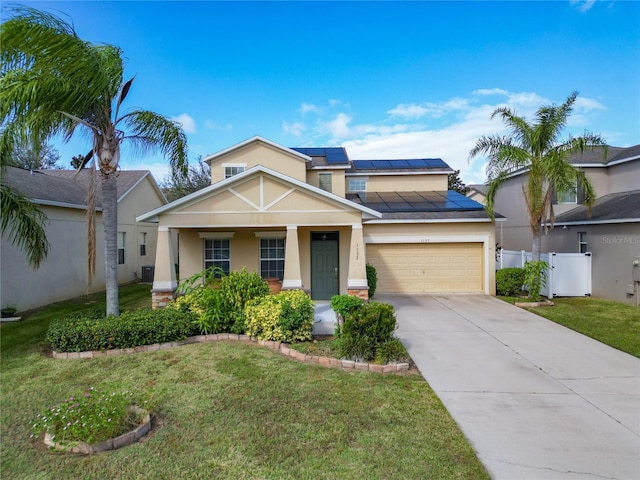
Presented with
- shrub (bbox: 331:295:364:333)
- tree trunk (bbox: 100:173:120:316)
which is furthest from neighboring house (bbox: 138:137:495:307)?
shrub (bbox: 331:295:364:333)

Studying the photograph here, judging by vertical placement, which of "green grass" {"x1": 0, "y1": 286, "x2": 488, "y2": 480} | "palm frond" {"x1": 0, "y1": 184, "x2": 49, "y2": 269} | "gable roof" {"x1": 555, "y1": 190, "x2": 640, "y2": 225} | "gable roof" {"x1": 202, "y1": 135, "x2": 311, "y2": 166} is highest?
"gable roof" {"x1": 202, "y1": 135, "x2": 311, "y2": 166}

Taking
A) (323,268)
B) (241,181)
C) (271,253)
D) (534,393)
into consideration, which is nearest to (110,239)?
(241,181)

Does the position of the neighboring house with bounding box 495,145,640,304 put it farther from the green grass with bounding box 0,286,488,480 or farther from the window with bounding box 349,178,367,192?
the green grass with bounding box 0,286,488,480

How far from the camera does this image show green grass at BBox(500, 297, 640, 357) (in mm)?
7667

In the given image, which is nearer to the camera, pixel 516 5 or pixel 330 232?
pixel 516 5

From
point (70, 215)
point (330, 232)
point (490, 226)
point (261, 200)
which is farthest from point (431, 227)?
point (70, 215)

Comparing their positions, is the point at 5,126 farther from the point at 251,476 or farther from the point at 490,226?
the point at 490,226

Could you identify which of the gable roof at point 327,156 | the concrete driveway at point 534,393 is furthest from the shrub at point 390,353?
the gable roof at point 327,156

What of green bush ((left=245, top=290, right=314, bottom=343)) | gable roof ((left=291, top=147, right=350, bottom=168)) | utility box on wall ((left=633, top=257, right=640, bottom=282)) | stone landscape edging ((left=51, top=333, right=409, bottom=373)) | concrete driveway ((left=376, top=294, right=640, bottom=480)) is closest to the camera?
concrete driveway ((left=376, top=294, right=640, bottom=480))

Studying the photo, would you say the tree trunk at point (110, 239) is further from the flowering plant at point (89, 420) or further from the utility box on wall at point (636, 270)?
the utility box on wall at point (636, 270)

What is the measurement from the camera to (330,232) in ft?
40.4

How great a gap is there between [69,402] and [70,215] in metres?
11.8

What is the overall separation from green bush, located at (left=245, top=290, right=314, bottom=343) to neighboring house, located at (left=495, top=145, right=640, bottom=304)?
10.4 m

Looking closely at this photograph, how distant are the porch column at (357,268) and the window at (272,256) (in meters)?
3.32
